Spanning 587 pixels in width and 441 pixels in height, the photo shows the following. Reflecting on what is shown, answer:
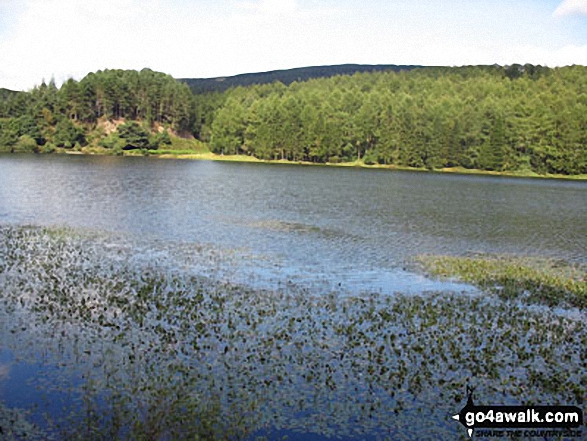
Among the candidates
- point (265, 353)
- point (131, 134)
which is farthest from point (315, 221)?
point (131, 134)

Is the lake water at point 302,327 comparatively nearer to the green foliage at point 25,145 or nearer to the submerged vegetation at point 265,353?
the submerged vegetation at point 265,353

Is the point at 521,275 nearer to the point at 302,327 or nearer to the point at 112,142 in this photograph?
the point at 302,327

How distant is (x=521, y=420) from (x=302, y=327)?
8.35 meters

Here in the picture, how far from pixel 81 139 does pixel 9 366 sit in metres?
193

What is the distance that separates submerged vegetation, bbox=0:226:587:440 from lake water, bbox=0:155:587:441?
8 cm

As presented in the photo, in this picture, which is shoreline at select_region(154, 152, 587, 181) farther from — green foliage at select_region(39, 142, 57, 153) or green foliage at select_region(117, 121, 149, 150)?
green foliage at select_region(39, 142, 57, 153)

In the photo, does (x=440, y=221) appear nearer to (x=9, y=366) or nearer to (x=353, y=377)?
(x=353, y=377)

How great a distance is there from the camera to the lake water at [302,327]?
14.7 metres

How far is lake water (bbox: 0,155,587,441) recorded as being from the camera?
48.4 ft

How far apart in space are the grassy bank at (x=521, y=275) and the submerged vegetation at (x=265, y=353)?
191cm

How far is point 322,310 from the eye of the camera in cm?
2283

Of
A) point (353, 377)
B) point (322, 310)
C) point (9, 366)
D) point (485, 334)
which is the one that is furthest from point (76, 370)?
point (485, 334)

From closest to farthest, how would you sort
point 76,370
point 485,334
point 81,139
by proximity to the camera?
point 76,370, point 485,334, point 81,139

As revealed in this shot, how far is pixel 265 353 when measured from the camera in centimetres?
1772
